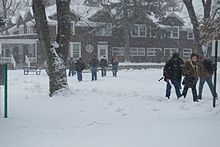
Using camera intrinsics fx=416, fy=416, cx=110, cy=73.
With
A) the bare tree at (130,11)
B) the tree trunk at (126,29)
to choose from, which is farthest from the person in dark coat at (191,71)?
the tree trunk at (126,29)

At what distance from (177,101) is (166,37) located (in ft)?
160

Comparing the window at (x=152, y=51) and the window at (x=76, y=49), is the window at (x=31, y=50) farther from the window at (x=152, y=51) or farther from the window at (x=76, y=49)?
the window at (x=152, y=51)

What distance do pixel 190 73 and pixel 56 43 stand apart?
5.88 metres

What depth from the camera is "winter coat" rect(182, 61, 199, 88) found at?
45.9 ft

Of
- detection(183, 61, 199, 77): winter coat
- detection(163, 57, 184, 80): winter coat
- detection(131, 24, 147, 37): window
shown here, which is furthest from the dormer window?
detection(183, 61, 199, 77): winter coat

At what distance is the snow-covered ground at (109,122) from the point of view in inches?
333

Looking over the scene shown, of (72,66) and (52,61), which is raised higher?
(52,61)

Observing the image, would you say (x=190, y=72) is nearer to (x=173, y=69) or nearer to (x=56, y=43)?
(x=173, y=69)

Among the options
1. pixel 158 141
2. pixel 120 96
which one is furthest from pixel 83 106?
pixel 158 141

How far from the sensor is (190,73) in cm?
1404

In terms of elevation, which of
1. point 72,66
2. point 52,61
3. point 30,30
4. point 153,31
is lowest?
point 72,66

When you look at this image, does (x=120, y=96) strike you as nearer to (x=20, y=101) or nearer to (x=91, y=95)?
(x=91, y=95)

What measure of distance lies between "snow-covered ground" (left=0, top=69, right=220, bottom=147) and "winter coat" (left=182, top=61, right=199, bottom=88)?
0.79 m

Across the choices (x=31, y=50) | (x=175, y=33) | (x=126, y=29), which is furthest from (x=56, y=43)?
(x=175, y=33)
